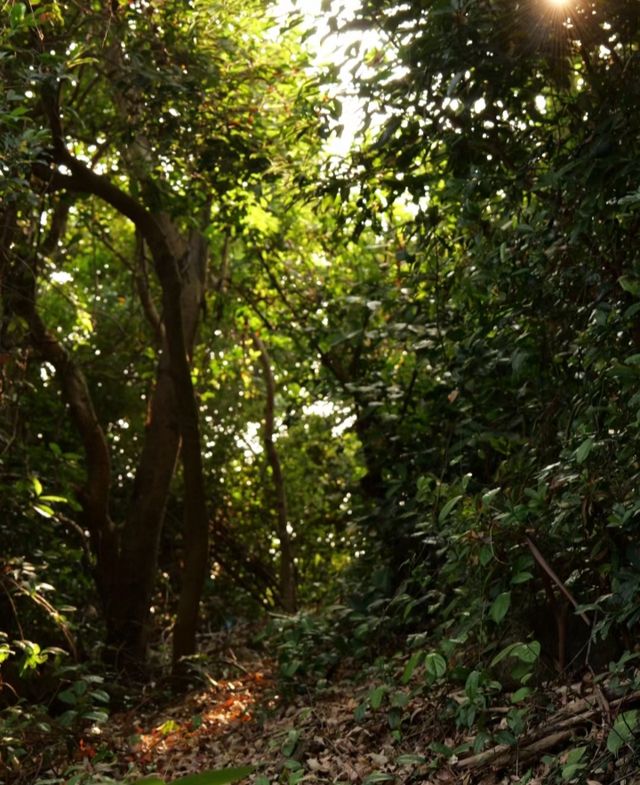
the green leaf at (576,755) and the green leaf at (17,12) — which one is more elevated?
the green leaf at (17,12)

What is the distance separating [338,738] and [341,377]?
174 inches

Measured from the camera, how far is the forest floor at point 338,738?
4.42 metres

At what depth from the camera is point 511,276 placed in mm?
5020

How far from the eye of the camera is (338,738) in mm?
5668

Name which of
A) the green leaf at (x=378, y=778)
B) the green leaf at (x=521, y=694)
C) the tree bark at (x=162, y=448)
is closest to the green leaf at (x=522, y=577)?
the green leaf at (x=521, y=694)

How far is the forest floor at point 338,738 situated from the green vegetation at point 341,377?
3 cm

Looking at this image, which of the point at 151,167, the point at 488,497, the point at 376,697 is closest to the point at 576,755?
the point at 488,497

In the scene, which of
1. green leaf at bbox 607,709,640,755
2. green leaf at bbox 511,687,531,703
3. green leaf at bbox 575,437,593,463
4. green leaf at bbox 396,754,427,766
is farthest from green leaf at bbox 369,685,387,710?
green leaf at bbox 575,437,593,463

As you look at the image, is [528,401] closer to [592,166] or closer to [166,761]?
[592,166]

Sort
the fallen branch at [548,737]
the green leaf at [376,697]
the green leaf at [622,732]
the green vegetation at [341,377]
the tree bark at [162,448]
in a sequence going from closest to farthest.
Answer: the green leaf at [622,732], the fallen branch at [548,737], the green vegetation at [341,377], the green leaf at [376,697], the tree bark at [162,448]

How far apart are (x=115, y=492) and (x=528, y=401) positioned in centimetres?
742

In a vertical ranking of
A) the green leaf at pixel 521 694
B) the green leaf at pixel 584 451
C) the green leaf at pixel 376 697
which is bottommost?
the green leaf at pixel 521 694

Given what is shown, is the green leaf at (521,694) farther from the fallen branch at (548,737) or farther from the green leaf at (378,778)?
the green leaf at (378,778)

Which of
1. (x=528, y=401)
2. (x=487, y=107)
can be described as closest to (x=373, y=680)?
(x=528, y=401)
